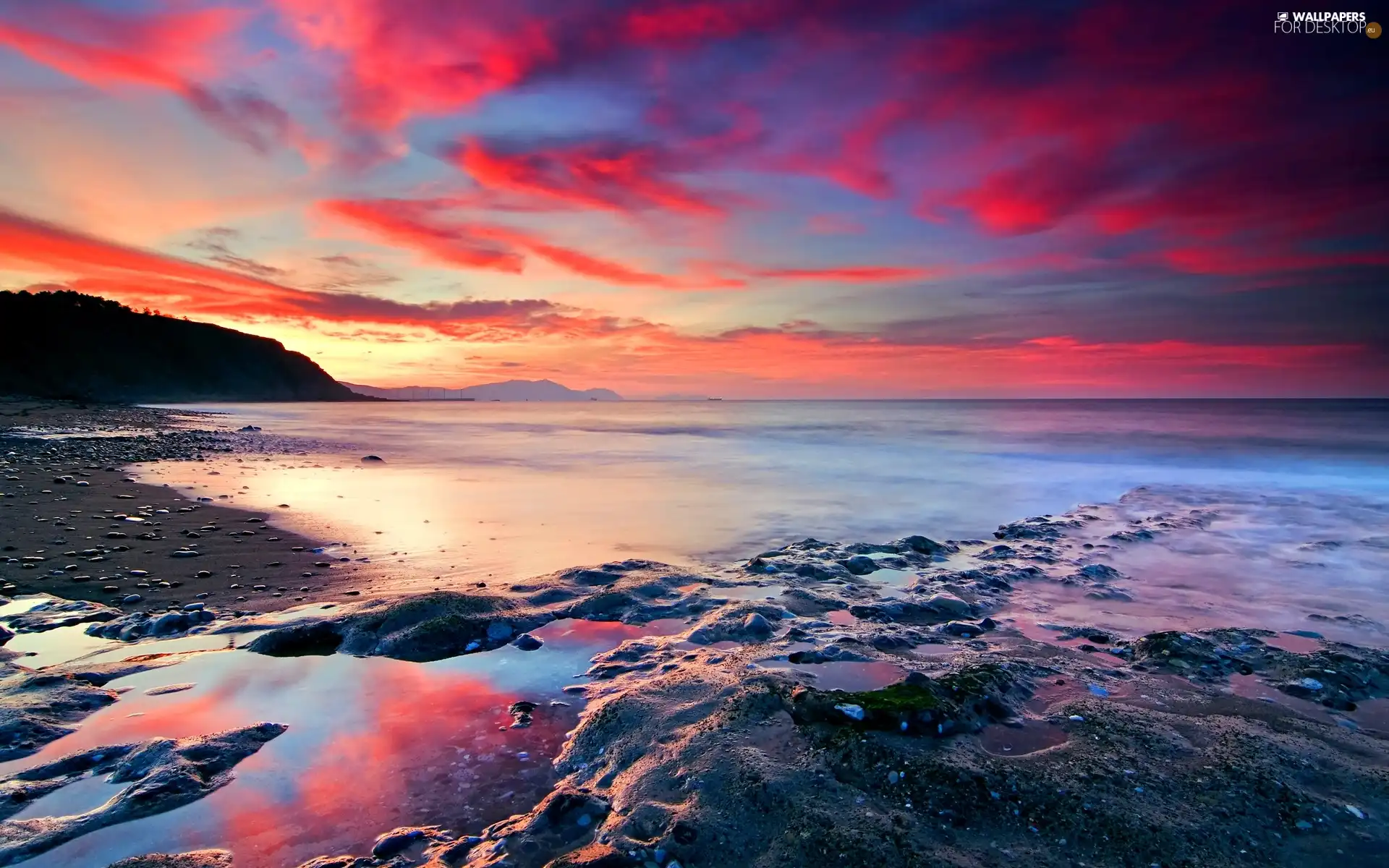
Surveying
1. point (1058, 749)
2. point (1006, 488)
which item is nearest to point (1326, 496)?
point (1006, 488)

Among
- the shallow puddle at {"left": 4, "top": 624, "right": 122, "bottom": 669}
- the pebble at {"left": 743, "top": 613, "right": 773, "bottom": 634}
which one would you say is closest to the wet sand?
the shallow puddle at {"left": 4, "top": 624, "right": 122, "bottom": 669}

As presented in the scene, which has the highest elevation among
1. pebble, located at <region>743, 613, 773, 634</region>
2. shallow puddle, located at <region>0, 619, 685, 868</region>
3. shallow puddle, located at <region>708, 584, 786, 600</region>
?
pebble, located at <region>743, 613, 773, 634</region>

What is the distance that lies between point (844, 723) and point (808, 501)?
11507mm

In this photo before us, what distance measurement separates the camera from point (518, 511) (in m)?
13.1

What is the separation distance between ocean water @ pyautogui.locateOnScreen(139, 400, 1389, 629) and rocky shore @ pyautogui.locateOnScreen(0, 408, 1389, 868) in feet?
5.20

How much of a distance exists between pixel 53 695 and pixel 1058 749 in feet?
21.6

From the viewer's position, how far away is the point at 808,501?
1525cm

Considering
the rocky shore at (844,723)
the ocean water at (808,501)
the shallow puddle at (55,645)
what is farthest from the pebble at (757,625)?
the shallow puddle at (55,645)

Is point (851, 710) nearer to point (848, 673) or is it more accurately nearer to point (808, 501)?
point (848, 673)

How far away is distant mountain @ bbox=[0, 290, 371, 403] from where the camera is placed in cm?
7950

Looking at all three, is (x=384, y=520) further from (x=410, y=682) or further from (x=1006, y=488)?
(x=1006, y=488)

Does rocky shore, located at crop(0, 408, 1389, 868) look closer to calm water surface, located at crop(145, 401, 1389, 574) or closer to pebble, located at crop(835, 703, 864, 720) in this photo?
pebble, located at crop(835, 703, 864, 720)

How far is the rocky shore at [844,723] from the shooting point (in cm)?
303

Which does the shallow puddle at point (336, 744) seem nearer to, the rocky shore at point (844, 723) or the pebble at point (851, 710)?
the rocky shore at point (844, 723)
